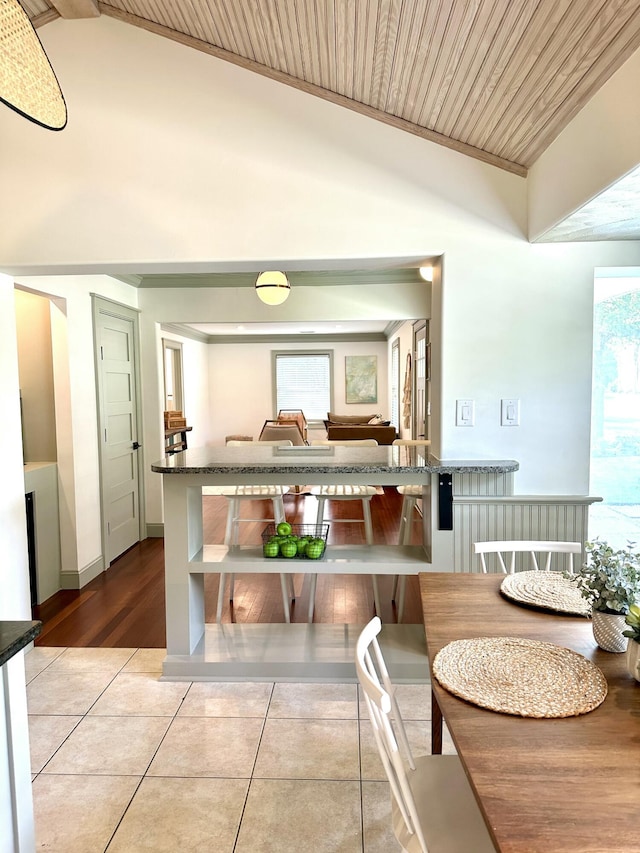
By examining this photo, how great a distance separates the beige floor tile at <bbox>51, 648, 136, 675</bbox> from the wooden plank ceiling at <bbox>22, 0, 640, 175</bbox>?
3.07 m

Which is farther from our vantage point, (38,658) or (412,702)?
(38,658)

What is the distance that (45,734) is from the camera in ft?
7.52

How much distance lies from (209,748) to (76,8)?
339 cm

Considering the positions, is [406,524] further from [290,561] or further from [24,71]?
[24,71]

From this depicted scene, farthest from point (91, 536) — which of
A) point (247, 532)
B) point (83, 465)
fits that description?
point (247, 532)

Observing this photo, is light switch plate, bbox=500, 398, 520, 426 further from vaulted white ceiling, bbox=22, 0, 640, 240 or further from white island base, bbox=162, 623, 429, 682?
white island base, bbox=162, 623, 429, 682

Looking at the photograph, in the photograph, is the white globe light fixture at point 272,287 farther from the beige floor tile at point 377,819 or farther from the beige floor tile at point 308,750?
the beige floor tile at point 377,819

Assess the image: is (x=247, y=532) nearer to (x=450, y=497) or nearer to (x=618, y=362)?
(x=450, y=497)

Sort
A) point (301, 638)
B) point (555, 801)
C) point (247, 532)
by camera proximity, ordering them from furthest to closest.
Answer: point (247, 532)
point (301, 638)
point (555, 801)

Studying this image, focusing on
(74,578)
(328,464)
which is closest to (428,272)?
(328,464)

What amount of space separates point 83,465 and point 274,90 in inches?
112

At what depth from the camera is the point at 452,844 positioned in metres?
1.19

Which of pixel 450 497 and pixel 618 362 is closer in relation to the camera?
pixel 450 497

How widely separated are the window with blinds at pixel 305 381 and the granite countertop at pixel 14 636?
9.56 meters
